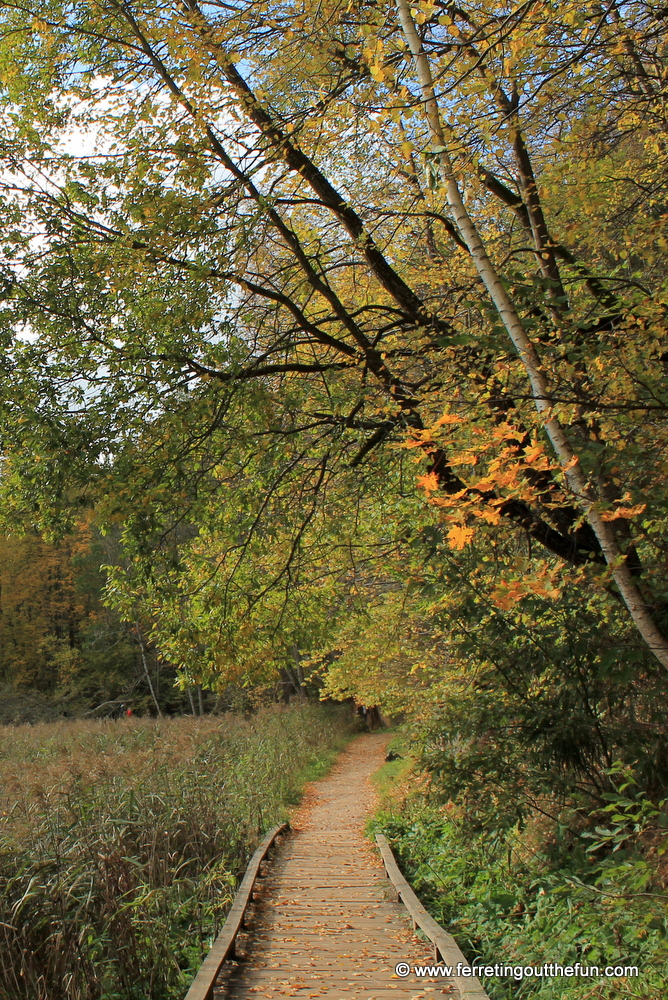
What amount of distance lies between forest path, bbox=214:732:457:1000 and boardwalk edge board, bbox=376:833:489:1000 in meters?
0.14

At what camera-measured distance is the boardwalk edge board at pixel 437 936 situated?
4.41m

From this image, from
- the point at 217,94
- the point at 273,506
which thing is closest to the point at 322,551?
the point at 273,506

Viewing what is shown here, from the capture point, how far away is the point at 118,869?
5.53 meters

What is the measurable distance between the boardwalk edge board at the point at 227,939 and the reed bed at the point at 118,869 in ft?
0.56

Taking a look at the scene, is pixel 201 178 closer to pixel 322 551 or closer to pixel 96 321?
pixel 96 321

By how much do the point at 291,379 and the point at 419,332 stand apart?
1729 mm

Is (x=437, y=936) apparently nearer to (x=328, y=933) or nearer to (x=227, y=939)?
(x=328, y=933)

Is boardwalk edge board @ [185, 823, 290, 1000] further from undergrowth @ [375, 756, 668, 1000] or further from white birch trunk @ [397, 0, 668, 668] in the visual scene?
white birch trunk @ [397, 0, 668, 668]

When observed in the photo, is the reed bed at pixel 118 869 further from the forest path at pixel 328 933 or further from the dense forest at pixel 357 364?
the dense forest at pixel 357 364

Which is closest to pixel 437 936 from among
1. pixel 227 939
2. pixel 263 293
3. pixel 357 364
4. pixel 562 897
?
pixel 562 897

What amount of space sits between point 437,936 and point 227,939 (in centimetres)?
168

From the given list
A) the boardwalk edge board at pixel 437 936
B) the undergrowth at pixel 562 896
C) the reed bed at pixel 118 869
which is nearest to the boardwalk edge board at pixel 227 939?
the reed bed at pixel 118 869

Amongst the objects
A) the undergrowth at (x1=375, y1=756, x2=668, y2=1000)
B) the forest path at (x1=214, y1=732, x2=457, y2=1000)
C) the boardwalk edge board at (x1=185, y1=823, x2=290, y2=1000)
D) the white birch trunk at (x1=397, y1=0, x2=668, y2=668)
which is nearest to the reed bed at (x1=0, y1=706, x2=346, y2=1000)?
the boardwalk edge board at (x1=185, y1=823, x2=290, y2=1000)

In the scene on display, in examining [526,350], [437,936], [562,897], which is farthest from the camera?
[437,936]
